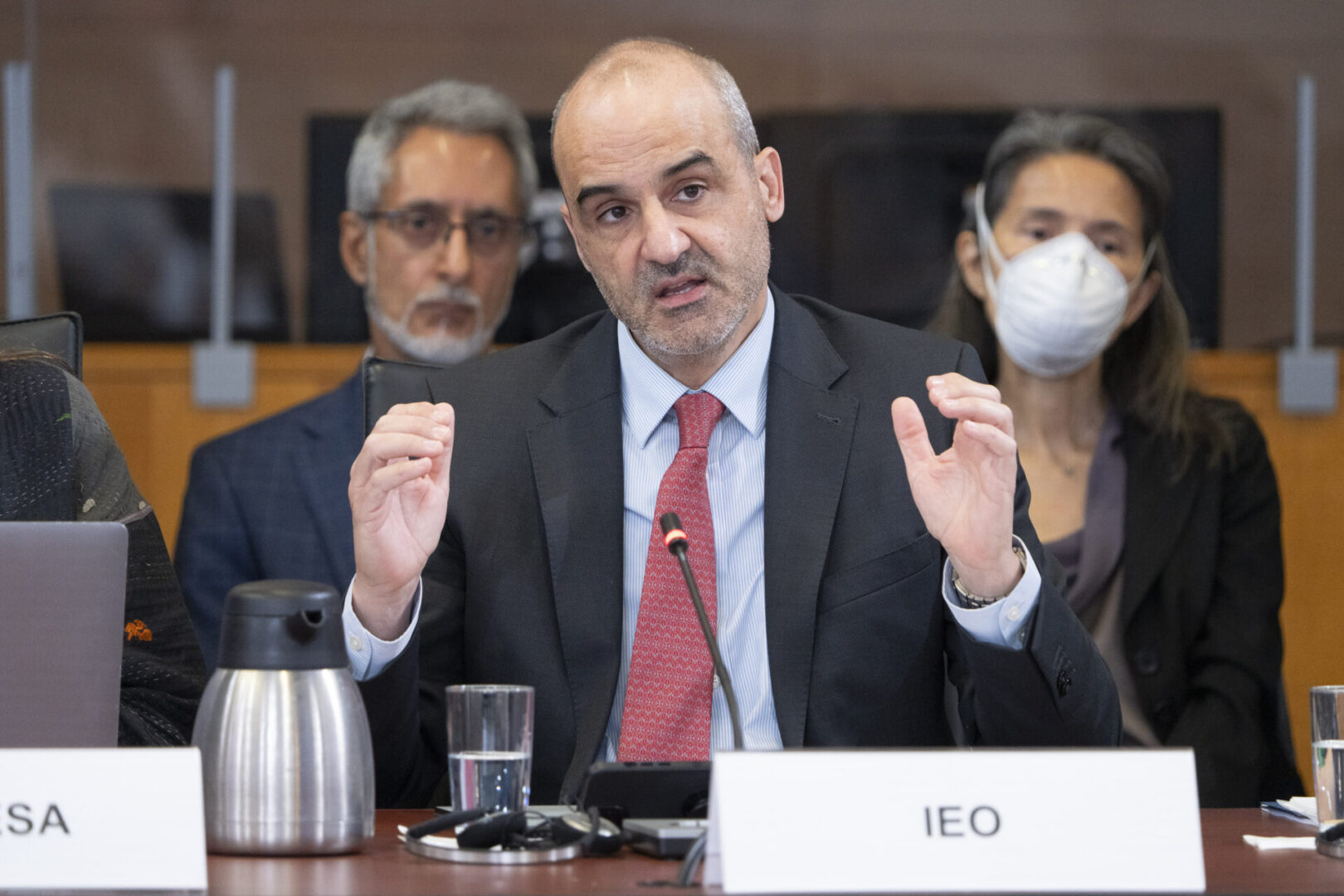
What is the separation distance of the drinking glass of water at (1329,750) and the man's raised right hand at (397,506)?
0.75 meters

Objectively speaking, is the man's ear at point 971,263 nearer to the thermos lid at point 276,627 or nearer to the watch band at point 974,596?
the watch band at point 974,596

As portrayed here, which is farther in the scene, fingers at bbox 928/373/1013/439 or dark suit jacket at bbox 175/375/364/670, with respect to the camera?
dark suit jacket at bbox 175/375/364/670

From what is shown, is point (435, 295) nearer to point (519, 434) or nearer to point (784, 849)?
point (519, 434)

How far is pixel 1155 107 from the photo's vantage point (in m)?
3.45

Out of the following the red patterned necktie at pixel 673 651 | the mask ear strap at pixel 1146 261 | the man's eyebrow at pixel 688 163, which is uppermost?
the mask ear strap at pixel 1146 261

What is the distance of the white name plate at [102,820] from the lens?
1.00 meters

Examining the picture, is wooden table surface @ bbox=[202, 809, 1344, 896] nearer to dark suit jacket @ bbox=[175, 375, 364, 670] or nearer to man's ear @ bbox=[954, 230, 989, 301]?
dark suit jacket @ bbox=[175, 375, 364, 670]

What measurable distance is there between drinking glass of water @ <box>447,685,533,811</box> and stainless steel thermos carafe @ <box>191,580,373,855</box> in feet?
0.28

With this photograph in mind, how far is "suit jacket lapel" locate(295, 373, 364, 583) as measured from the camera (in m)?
2.48

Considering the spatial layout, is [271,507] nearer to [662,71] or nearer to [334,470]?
[334,470]

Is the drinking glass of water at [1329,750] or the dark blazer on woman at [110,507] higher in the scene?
the dark blazer on woman at [110,507]

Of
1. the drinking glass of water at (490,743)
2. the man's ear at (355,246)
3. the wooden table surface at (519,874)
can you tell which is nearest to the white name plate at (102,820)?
the wooden table surface at (519,874)

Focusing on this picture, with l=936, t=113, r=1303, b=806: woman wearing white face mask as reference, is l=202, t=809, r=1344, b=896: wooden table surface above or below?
below

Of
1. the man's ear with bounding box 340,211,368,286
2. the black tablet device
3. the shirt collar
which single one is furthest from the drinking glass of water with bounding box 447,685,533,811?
the man's ear with bounding box 340,211,368,286
